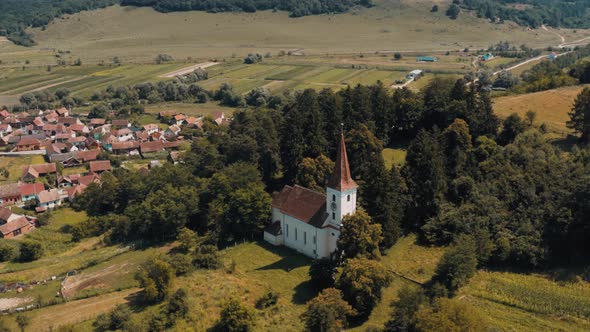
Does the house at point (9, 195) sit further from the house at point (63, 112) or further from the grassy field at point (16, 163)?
the house at point (63, 112)

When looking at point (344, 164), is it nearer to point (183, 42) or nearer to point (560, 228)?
point (560, 228)

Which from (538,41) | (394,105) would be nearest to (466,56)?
(538,41)

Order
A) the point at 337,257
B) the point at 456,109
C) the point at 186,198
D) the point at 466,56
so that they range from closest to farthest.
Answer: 1. the point at 337,257
2. the point at 186,198
3. the point at 456,109
4. the point at 466,56

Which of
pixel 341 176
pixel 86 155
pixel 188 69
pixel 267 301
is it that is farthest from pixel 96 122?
pixel 267 301

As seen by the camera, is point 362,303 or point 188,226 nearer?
point 362,303

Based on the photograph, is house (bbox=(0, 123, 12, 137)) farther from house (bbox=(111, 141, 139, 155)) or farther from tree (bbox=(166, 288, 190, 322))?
tree (bbox=(166, 288, 190, 322))
